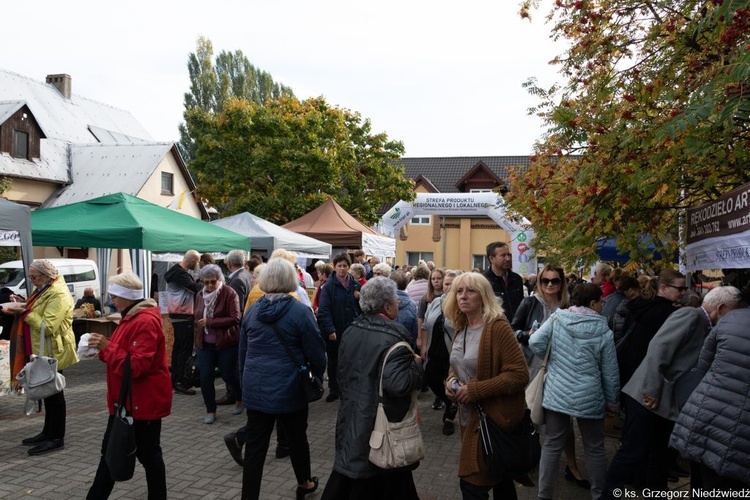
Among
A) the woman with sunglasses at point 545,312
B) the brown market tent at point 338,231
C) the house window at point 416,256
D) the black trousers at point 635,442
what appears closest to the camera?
the black trousers at point 635,442

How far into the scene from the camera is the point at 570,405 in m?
4.17

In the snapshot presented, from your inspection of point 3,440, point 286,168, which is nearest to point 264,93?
point 286,168

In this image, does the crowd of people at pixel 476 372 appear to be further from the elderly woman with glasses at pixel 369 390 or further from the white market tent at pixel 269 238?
the white market tent at pixel 269 238

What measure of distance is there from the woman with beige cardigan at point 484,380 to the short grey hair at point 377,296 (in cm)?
42

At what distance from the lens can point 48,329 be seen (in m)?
5.66

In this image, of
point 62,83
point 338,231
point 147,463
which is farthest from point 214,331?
point 62,83

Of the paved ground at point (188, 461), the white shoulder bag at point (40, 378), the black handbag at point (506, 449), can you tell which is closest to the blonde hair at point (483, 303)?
the black handbag at point (506, 449)

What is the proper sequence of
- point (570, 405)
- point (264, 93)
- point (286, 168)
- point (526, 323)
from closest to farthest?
point (570, 405), point (526, 323), point (286, 168), point (264, 93)

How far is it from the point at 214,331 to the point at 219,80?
41366mm

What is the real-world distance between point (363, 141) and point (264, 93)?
21430mm

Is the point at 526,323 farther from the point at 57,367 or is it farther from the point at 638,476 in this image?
the point at 57,367

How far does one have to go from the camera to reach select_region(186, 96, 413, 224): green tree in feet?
80.3

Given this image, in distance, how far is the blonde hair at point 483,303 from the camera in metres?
3.50

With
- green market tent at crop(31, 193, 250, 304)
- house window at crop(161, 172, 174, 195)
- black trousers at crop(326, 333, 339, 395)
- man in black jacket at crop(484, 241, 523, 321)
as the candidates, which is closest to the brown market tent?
green market tent at crop(31, 193, 250, 304)
